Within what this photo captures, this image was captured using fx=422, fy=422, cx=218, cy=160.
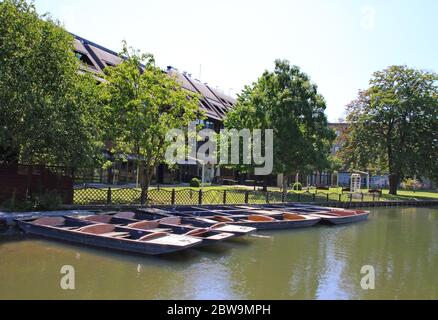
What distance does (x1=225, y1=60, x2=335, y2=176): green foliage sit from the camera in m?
29.1

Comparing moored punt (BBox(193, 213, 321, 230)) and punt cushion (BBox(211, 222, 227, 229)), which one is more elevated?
punt cushion (BBox(211, 222, 227, 229))

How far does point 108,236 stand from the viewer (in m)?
11.3

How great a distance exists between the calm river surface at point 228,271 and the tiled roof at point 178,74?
1127 cm

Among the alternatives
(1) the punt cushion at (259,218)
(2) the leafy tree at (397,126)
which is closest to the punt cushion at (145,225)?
(1) the punt cushion at (259,218)

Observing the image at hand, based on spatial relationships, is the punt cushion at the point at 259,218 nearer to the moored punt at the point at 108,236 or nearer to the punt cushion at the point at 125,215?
the punt cushion at the point at 125,215

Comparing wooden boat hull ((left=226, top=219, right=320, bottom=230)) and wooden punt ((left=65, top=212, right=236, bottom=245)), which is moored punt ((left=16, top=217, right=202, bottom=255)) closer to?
wooden punt ((left=65, top=212, right=236, bottom=245))

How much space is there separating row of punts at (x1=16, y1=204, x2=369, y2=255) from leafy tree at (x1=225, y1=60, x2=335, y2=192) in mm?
11511

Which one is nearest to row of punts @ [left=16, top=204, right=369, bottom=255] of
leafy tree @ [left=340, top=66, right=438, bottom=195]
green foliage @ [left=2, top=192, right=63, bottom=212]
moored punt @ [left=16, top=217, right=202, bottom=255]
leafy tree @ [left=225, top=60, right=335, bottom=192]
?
moored punt @ [left=16, top=217, right=202, bottom=255]

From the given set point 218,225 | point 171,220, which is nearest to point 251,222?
point 218,225

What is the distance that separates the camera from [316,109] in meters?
30.6

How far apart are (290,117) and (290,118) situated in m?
0.10

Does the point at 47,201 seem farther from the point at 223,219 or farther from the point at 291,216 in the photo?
the point at 291,216

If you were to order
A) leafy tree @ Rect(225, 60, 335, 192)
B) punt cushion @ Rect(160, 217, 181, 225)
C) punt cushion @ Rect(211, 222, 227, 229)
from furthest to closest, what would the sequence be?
1. leafy tree @ Rect(225, 60, 335, 192)
2. punt cushion @ Rect(160, 217, 181, 225)
3. punt cushion @ Rect(211, 222, 227, 229)
